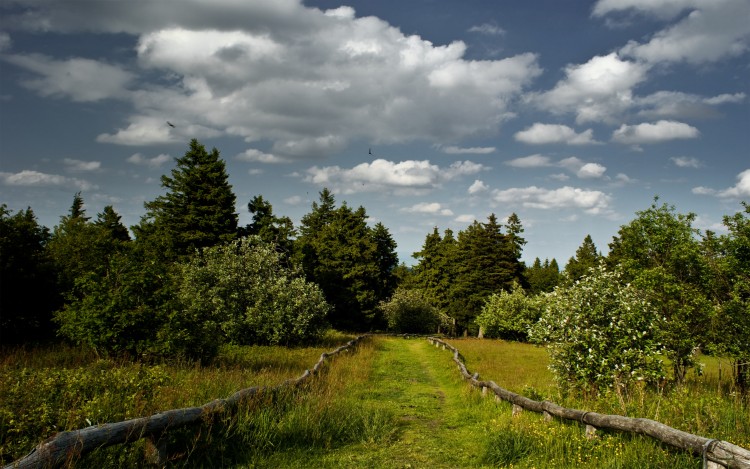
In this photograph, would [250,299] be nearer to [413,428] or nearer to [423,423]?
[423,423]

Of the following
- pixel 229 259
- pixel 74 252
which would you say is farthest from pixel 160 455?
pixel 74 252

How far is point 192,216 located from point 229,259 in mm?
11957

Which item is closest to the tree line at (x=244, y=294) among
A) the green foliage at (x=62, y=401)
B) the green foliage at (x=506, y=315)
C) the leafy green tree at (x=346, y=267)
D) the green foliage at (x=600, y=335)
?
the green foliage at (x=600, y=335)

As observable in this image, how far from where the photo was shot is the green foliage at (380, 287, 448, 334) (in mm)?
55500

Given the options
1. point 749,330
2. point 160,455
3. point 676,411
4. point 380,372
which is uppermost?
A: point 749,330

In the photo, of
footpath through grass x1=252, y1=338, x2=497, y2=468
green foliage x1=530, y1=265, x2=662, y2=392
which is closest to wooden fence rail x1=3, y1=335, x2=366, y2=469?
footpath through grass x1=252, y1=338, x2=497, y2=468

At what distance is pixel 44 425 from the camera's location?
5.95 metres

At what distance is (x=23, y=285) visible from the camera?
17.6m

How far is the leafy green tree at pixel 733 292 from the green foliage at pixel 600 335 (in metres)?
2.80

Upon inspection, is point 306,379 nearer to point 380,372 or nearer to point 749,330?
point 380,372

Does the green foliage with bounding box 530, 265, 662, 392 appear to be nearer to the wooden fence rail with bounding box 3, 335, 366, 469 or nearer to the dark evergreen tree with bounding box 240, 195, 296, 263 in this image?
the wooden fence rail with bounding box 3, 335, 366, 469

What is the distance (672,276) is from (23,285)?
24058 millimetres

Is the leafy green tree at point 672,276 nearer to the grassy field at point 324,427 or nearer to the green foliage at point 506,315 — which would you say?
the grassy field at point 324,427

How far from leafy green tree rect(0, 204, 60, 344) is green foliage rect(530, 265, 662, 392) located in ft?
63.7
